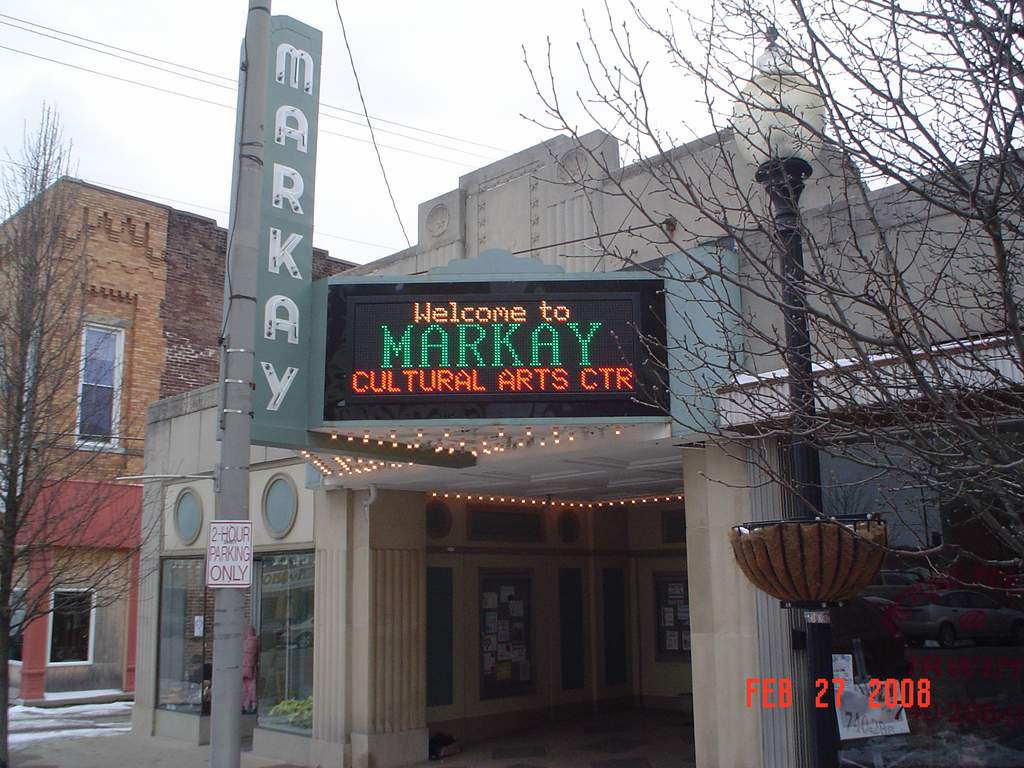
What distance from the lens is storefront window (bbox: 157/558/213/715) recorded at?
16078 millimetres

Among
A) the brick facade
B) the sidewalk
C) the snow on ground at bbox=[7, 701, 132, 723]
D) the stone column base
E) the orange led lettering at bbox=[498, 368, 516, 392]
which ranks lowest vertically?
the snow on ground at bbox=[7, 701, 132, 723]

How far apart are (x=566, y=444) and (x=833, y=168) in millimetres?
3851

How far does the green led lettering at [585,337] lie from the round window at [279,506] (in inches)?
257

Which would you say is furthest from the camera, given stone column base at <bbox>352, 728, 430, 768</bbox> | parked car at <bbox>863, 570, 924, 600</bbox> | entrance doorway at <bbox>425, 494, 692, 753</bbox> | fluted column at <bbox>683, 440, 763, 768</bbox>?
entrance doorway at <bbox>425, 494, 692, 753</bbox>

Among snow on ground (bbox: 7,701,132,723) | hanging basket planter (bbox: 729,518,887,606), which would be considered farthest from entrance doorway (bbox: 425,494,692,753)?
snow on ground (bbox: 7,701,132,723)

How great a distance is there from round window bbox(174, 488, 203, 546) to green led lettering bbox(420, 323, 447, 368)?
27.9 feet

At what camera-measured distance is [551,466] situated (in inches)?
468

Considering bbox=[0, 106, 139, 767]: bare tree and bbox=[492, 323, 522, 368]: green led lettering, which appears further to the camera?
bbox=[0, 106, 139, 767]: bare tree

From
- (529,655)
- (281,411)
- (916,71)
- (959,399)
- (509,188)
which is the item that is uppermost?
(509,188)

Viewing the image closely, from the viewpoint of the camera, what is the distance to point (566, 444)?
10648 mm

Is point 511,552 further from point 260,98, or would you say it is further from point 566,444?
point 260,98

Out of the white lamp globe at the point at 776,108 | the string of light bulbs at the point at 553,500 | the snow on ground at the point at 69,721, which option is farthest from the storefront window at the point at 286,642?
the white lamp globe at the point at 776,108

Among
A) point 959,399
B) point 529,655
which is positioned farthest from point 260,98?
point 529,655

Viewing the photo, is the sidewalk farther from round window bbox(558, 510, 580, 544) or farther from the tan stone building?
round window bbox(558, 510, 580, 544)
